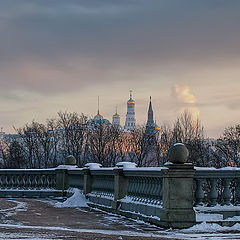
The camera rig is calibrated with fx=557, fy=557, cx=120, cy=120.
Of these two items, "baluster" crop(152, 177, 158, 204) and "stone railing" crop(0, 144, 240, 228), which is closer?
"stone railing" crop(0, 144, 240, 228)

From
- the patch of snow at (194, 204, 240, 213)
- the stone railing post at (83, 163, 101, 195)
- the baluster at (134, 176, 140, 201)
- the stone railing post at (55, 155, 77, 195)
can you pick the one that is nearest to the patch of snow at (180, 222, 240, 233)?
the patch of snow at (194, 204, 240, 213)

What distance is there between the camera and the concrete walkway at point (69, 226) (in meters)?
11.0

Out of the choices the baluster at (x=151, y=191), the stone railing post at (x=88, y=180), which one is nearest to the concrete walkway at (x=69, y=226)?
the baluster at (x=151, y=191)

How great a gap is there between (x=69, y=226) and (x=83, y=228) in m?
0.51

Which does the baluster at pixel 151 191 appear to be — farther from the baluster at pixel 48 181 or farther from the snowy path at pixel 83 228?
the baluster at pixel 48 181

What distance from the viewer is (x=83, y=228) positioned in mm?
12539

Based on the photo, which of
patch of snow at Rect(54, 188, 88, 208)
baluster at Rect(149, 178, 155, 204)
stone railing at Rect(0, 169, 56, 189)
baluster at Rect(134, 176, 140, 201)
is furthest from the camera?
stone railing at Rect(0, 169, 56, 189)

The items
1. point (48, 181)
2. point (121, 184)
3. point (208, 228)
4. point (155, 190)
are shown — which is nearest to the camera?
point (208, 228)

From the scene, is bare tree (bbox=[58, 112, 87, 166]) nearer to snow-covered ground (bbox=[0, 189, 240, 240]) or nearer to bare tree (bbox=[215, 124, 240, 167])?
bare tree (bbox=[215, 124, 240, 167])

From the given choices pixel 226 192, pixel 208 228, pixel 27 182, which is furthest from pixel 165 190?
pixel 27 182

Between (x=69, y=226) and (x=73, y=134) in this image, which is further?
(x=73, y=134)

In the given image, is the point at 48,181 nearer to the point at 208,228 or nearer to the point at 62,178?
the point at 62,178

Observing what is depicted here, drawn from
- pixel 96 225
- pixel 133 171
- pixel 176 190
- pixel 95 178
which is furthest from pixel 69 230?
pixel 95 178

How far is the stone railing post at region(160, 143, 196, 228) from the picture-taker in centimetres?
1255
